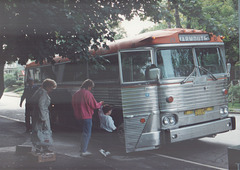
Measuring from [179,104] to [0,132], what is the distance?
280 inches

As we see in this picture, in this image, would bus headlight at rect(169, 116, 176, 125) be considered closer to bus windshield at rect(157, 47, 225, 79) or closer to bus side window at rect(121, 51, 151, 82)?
bus windshield at rect(157, 47, 225, 79)

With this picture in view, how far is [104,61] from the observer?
8.58 metres

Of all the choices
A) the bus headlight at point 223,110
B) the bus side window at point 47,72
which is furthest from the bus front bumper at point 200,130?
the bus side window at point 47,72

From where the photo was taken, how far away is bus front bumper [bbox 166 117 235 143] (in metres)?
7.17

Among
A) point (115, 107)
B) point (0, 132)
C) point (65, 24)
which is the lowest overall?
point (0, 132)

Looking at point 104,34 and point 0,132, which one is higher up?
point 104,34

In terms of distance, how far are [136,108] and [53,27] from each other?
8.09ft

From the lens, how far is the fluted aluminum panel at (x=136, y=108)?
7078 mm

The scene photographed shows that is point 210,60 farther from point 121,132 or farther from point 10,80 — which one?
point 10,80

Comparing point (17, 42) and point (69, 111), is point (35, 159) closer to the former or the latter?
point (17, 42)

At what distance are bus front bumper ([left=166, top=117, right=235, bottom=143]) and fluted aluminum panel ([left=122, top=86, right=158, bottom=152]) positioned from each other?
64 centimetres

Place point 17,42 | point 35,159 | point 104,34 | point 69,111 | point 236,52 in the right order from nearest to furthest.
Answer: point 35,159 → point 17,42 → point 104,34 → point 69,111 → point 236,52

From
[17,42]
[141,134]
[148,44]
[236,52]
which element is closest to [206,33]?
[148,44]

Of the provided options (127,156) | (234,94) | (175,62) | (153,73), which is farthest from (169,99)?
(234,94)
